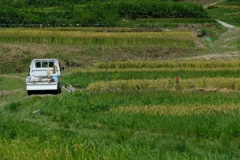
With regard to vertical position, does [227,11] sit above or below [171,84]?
below

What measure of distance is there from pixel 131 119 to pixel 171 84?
831 cm

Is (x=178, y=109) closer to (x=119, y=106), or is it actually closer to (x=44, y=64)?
(x=119, y=106)

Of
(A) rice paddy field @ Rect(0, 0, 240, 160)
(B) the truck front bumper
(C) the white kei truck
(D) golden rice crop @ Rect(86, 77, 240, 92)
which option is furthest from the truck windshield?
(D) golden rice crop @ Rect(86, 77, 240, 92)

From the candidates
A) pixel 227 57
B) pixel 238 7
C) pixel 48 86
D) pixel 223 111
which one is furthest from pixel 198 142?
pixel 238 7

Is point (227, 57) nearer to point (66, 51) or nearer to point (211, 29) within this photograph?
point (66, 51)

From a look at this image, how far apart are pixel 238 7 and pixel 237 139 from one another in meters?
60.8

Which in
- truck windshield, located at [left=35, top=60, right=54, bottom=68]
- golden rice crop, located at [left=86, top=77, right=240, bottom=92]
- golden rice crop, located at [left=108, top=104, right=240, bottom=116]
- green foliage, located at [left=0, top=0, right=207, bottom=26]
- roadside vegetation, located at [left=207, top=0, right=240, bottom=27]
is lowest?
roadside vegetation, located at [left=207, top=0, right=240, bottom=27]

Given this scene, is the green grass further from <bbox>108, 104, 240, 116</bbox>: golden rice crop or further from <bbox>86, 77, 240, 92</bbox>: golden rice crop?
<bbox>86, 77, 240, 92</bbox>: golden rice crop

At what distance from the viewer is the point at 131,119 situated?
52.4 ft

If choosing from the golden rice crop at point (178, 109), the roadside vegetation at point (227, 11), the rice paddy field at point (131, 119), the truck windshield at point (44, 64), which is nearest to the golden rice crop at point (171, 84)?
the rice paddy field at point (131, 119)

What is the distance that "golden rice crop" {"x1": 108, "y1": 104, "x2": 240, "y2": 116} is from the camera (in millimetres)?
16781

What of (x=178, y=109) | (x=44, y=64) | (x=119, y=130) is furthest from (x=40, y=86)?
(x=119, y=130)

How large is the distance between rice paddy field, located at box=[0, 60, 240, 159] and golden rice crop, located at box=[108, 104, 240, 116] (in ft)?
0.11

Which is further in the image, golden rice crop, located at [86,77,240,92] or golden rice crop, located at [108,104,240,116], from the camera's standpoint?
golden rice crop, located at [86,77,240,92]
